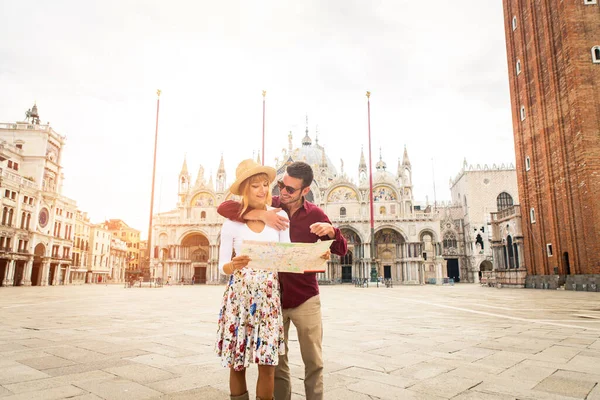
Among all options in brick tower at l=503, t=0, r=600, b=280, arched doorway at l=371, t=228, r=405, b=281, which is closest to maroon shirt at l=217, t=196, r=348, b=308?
brick tower at l=503, t=0, r=600, b=280

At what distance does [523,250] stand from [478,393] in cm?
2618

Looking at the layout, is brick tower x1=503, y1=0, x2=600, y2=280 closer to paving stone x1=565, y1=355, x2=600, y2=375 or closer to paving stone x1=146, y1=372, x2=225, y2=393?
paving stone x1=565, y1=355, x2=600, y2=375

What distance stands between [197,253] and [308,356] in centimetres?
4637

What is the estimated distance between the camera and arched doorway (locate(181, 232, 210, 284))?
4628 centimetres

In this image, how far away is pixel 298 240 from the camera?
3.03 metres

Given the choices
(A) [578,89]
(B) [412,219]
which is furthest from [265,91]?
(A) [578,89]

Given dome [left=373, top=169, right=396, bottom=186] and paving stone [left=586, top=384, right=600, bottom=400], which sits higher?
dome [left=373, top=169, right=396, bottom=186]

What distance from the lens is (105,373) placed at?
373 centimetres

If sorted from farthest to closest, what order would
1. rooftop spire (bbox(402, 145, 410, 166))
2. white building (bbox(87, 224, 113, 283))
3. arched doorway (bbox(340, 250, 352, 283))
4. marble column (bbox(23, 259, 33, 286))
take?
white building (bbox(87, 224, 113, 283))
rooftop spire (bbox(402, 145, 410, 166))
arched doorway (bbox(340, 250, 352, 283))
marble column (bbox(23, 259, 33, 286))

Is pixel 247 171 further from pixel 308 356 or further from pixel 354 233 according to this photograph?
pixel 354 233

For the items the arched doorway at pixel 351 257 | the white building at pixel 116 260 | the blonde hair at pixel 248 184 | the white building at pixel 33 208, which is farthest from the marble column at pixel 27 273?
the blonde hair at pixel 248 184

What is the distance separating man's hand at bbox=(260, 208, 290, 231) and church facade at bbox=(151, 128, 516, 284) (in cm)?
3839

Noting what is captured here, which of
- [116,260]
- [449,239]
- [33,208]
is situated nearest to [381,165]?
[449,239]

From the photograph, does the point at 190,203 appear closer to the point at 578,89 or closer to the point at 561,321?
the point at 578,89
